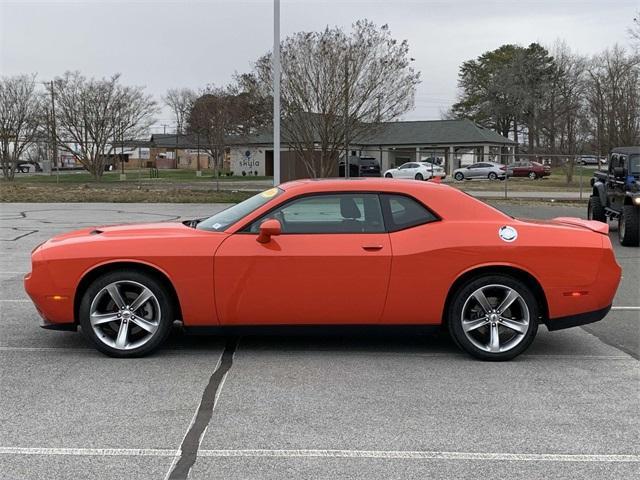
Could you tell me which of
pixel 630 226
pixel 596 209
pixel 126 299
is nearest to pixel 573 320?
pixel 126 299

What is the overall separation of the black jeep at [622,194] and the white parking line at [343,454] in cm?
1023

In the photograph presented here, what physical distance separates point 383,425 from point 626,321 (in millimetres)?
4105

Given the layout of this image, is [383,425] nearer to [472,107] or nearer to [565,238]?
[565,238]

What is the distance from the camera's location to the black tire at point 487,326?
5.29 metres

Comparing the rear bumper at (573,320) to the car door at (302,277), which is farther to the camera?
the rear bumper at (573,320)

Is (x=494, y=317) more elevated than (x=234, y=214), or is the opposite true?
(x=234, y=214)

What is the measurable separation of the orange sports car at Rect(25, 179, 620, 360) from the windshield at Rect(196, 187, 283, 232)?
0.27 feet

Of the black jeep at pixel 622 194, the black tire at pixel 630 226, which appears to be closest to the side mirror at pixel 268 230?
the black jeep at pixel 622 194

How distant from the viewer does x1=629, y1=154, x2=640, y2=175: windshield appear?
45.2 feet

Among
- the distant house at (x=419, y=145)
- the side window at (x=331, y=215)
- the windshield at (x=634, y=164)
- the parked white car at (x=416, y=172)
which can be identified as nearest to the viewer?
the side window at (x=331, y=215)

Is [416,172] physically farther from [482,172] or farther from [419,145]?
[419,145]

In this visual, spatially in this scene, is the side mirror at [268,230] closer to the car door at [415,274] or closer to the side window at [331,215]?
the side window at [331,215]

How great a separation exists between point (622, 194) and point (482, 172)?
38187 millimetres

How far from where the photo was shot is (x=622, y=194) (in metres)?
13.6
